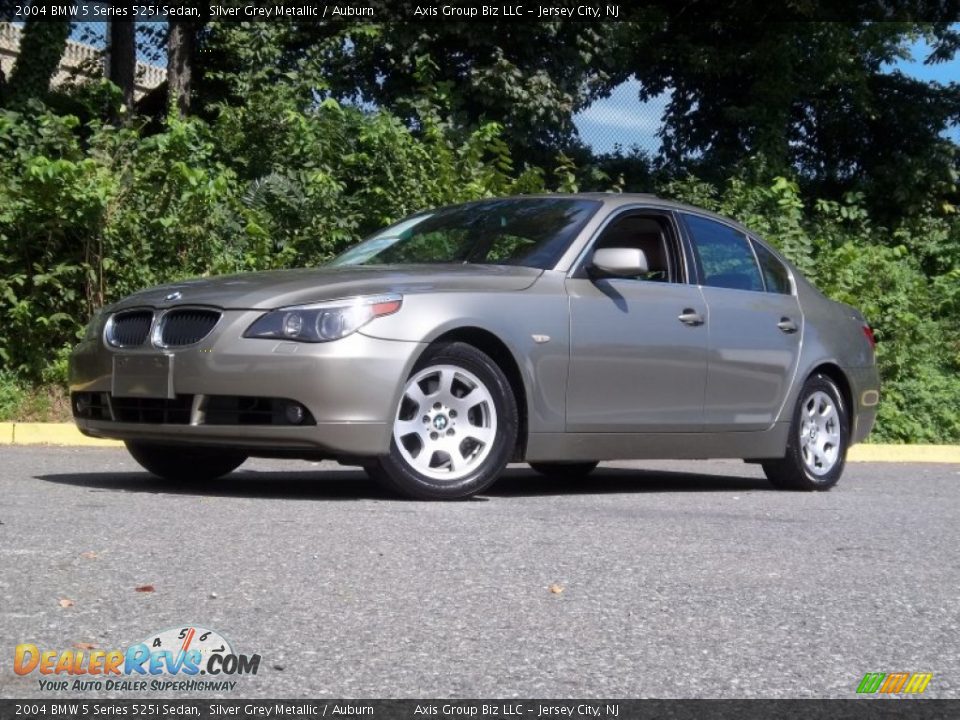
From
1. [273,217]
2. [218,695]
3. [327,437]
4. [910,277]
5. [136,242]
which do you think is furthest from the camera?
[910,277]

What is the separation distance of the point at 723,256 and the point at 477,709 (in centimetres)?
577

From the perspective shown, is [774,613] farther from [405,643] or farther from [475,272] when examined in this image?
[475,272]

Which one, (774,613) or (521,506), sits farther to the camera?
(521,506)

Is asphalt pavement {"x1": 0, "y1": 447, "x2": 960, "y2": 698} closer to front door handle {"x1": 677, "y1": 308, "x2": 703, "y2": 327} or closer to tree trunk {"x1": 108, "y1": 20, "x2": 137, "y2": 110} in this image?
front door handle {"x1": 677, "y1": 308, "x2": 703, "y2": 327}

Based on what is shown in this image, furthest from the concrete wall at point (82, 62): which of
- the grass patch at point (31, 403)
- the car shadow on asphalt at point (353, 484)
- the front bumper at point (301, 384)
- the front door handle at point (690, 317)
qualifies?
the front bumper at point (301, 384)

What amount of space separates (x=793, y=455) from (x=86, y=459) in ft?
13.2

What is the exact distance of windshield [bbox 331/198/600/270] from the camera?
25.5ft

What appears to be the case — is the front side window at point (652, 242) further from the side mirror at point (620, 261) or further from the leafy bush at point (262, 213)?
the leafy bush at point (262, 213)

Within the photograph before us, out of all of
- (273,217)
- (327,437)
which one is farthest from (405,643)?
(273,217)

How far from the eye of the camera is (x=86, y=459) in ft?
30.0

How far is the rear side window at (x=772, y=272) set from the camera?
9008 millimetres

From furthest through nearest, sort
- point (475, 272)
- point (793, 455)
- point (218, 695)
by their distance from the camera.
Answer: point (793, 455), point (475, 272), point (218, 695)

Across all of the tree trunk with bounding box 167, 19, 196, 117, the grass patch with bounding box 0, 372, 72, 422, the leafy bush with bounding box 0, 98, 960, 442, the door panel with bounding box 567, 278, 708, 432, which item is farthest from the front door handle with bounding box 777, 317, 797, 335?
the tree trunk with bounding box 167, 19, 196, 117

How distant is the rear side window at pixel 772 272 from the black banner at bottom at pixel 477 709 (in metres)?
5.64
